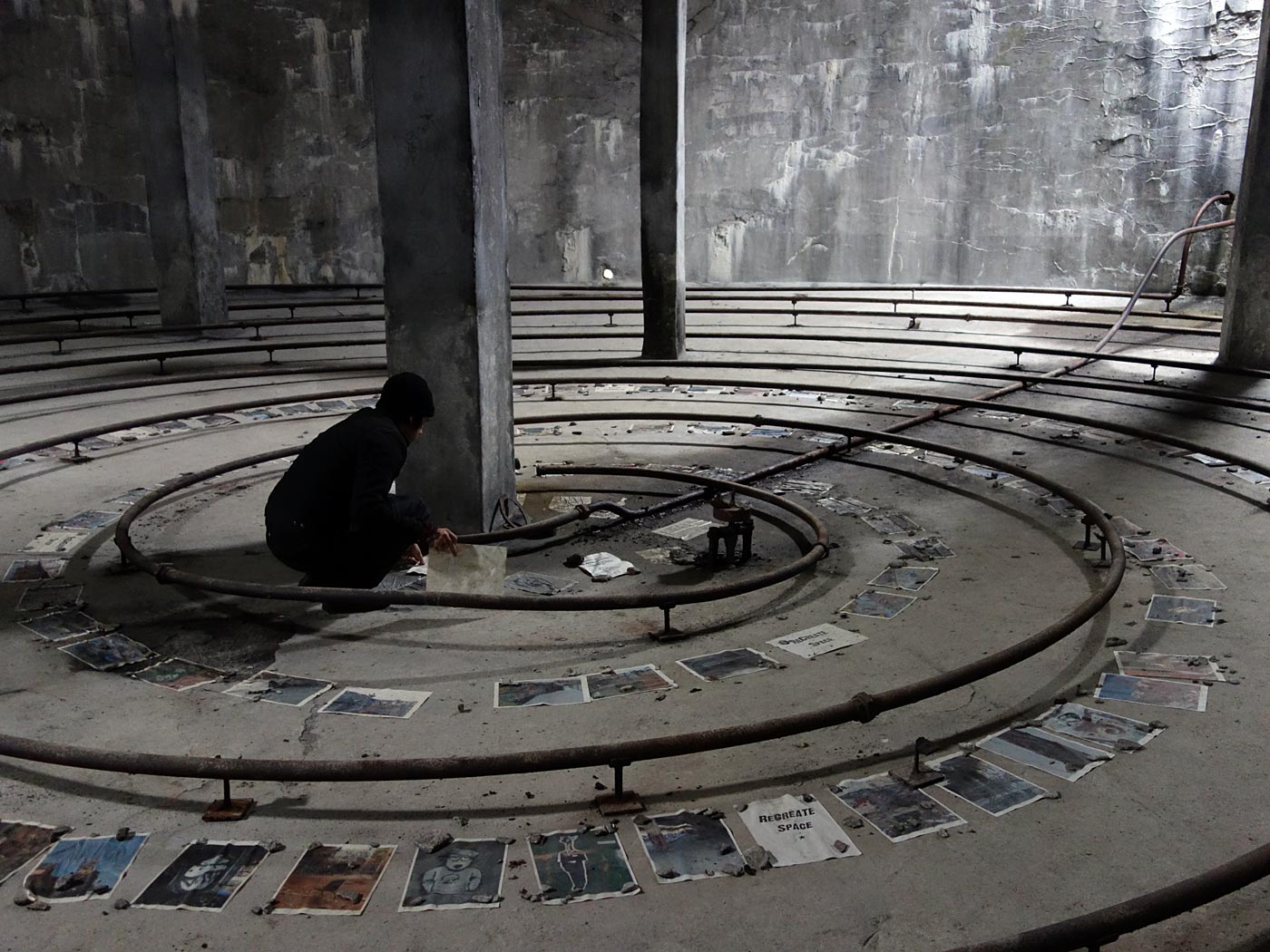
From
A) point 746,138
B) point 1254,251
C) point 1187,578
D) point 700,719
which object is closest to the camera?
point 700,719

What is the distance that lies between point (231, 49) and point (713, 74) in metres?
8.50

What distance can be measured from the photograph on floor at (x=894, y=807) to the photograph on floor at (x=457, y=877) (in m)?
1.29

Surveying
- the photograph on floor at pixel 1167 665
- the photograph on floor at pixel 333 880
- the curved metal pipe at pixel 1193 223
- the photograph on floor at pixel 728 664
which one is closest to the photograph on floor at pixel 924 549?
the photograph on floor at pixel 1167 665

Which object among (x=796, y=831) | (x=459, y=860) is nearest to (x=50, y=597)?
(x=459, y=860)

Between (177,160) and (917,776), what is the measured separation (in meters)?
15.2

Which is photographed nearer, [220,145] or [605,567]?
[605,567]

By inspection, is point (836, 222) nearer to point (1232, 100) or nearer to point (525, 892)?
point (1232, 100)

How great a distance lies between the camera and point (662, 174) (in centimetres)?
1395

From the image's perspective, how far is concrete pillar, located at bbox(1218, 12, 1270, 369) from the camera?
478 inches

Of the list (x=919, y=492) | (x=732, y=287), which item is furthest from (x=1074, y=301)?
(x=919, y=492)

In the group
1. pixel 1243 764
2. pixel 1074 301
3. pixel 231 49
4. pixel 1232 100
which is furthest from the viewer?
pixel 231 49

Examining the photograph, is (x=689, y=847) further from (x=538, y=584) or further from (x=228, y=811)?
(x=538, y=584)

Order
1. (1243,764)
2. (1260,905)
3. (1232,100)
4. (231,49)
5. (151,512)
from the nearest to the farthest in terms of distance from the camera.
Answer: (1260,905)
(1243,764)
(151,512)
(1232,100)
(231,49)

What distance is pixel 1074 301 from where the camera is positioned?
56.9ft
